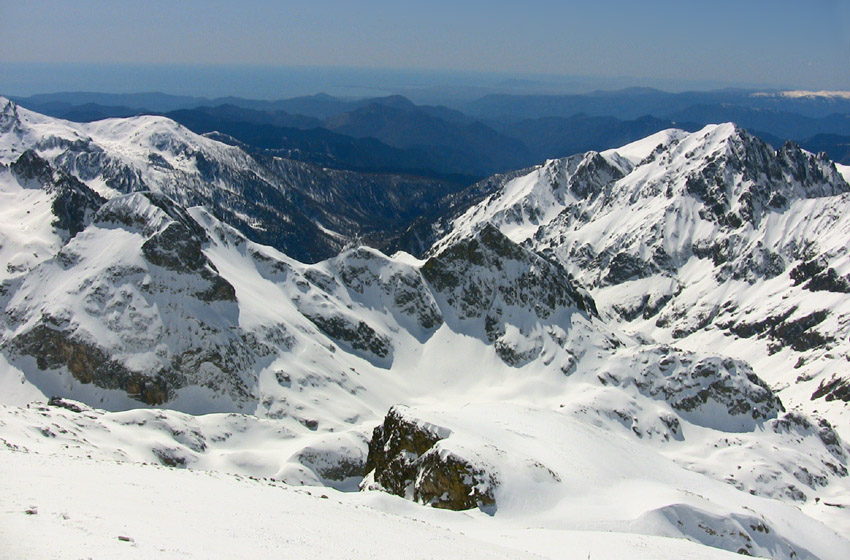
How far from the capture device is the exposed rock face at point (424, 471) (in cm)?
6241

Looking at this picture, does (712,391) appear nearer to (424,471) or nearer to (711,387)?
(711,387)

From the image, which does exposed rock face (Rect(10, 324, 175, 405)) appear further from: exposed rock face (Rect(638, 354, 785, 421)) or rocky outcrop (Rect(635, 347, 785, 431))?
exposed rock face (Rect(638, 354, 785, 421))

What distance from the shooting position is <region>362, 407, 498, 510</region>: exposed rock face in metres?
62.4

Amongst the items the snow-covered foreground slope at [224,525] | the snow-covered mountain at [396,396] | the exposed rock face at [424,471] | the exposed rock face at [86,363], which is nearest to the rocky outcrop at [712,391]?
the snow-covered mountain at [396,396]

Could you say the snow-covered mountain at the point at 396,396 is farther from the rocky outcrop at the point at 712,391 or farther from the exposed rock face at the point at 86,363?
the rocky outcrop at the point at 712,391

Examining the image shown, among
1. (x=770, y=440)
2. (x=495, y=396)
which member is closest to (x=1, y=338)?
(x=495, y=396)

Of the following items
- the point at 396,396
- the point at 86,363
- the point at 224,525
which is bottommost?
the point at 396,396

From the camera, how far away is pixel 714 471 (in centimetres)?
14025

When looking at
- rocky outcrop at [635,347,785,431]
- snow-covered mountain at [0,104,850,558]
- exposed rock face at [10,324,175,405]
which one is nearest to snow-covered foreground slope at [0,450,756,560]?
snow-covered mountain at [0,104,850,558]

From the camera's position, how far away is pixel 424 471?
211 ft

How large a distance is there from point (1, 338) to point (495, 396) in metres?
123

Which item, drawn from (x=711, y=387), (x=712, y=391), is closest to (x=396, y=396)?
(x=711, y=387)

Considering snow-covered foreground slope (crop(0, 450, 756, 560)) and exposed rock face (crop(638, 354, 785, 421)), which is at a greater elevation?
snow-covered foreground slope (crop(0, 450, 756, 560))

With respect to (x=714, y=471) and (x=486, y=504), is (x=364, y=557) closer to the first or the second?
(x=486, y=504)
